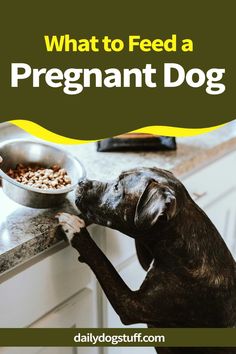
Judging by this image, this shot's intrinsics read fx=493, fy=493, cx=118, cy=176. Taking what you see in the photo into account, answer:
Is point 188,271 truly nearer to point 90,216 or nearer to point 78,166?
point 90,216

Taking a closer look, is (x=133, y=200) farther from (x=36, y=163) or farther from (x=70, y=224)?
(x=36, y=163)

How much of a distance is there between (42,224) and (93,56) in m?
0.35

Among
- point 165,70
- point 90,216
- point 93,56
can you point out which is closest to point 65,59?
point 93,56

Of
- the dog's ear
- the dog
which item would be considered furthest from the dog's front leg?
the dog's ear

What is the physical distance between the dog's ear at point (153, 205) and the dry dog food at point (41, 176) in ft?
0.71

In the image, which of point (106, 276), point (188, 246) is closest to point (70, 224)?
point (106, 276)

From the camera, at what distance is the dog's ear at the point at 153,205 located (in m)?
0.87

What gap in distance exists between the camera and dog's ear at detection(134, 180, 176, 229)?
871 millimetres

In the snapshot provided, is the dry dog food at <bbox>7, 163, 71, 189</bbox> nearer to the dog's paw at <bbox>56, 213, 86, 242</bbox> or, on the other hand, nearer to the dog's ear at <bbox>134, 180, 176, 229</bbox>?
the dog's paw at <bbox>56, 213, 86, 242</bbox>

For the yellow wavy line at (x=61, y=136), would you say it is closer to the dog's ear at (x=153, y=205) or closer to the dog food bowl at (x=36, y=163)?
the dog food bowl at (x=36, y=163)

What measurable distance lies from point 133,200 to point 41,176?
237mm

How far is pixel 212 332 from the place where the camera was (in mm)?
1021

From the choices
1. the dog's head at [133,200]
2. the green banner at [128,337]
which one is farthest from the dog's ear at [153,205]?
the green banner at [128,337]

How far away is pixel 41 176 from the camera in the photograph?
1.06m
